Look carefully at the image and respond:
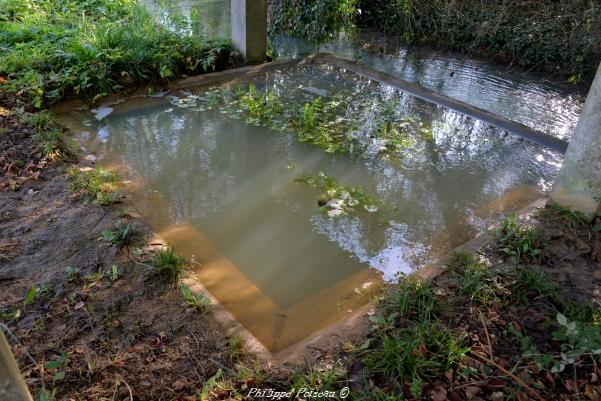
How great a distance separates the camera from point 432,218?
4109 millimetres

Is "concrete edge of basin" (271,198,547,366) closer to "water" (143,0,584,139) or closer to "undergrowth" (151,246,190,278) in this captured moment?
"undergrowth" (151,246,190,278)

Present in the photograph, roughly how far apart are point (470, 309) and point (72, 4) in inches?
350

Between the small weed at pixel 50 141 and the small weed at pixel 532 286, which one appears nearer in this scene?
the small weed at pixel 532 286

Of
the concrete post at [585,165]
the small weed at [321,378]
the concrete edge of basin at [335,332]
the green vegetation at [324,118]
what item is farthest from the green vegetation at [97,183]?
the concrete post at [585,165]

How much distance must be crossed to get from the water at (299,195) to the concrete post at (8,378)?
5.29ft

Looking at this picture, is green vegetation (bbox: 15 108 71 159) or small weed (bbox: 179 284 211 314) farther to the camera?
green vegetation (bbox: 15 108 71 159)

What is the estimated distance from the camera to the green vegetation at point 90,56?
5.73 metres

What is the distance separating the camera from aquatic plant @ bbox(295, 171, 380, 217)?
13.6ft

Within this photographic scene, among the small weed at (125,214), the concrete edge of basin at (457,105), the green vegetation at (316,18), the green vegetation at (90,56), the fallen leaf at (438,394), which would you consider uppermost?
the green vegetation at (316,18)

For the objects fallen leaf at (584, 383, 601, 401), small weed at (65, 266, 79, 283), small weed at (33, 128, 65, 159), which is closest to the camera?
fallen leaf at (584, 383, 601, 401)

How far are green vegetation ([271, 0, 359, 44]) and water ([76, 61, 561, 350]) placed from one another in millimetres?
2111

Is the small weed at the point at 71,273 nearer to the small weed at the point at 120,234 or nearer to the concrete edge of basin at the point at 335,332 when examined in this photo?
the small weed at the point at 120,234

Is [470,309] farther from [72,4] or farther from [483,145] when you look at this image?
[72,4]

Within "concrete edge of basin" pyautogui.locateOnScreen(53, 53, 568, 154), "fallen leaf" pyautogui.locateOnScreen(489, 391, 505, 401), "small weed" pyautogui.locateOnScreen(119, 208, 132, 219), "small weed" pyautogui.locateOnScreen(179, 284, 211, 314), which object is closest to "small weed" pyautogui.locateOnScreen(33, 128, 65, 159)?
"concrete edge of basin" pyautogui.locateOnScreen(53, 53, 568, 154)
